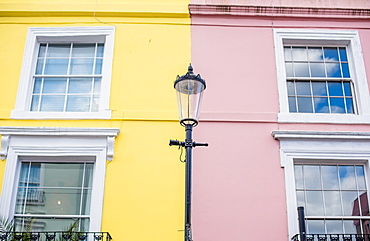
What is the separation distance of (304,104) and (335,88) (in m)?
0.68

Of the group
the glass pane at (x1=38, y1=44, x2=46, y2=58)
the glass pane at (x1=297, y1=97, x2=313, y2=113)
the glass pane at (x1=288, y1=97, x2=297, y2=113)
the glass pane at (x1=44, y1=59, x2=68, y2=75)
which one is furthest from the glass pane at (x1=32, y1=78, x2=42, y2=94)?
the glass pane at (x1=297, y1=97, x2=313, y2=113)

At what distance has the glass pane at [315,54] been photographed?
26.7 feet

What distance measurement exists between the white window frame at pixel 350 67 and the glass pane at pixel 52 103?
3.70 meters

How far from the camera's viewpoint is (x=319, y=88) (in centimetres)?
786

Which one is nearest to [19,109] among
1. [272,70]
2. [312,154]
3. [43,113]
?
[43,113]

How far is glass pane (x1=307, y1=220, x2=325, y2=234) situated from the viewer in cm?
680

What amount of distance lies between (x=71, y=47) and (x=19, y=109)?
5.01 feet

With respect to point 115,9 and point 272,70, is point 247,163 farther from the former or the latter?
point 115,9

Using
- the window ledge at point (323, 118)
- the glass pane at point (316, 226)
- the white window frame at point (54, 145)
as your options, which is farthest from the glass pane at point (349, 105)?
the white window frame at point (54, 145)

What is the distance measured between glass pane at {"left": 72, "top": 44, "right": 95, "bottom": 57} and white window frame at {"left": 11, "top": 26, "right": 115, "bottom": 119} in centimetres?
10

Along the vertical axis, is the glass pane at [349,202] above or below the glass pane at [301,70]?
below

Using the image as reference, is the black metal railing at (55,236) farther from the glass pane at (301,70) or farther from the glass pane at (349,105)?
the glass pane at (349,105)

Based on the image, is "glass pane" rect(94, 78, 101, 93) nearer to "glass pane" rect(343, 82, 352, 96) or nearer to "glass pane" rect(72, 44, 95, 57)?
"glass pane" rect(72, 44, 95, 57)

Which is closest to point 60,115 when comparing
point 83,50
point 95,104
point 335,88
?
point 95,104
